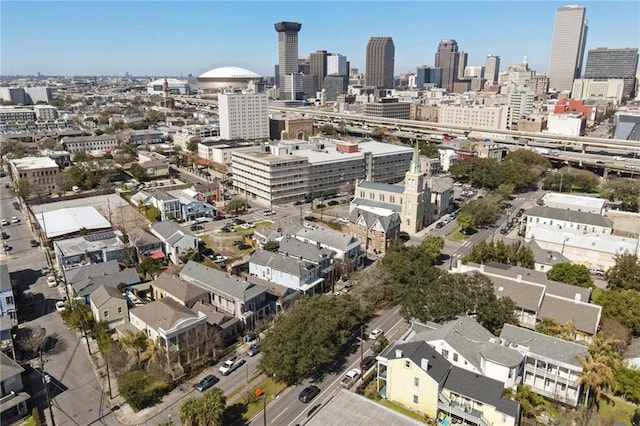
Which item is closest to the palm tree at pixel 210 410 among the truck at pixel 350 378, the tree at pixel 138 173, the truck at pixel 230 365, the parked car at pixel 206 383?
the parked car at pixel 206 383

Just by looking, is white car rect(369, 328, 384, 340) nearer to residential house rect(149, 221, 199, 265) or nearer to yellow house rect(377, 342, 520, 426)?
yellow house rect(377, 342, 520, 426)

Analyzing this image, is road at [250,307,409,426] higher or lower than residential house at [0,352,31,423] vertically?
lower

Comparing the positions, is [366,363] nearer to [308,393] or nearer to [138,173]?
[308,393]

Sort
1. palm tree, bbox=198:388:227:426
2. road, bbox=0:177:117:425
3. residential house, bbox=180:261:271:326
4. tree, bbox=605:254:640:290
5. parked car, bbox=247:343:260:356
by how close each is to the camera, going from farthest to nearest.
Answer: tree, bbox=605:254:640:290
residential house, bbox=180:261:271:326
parked car, bbox=247:343:260:356
road, bbox=0:177:117:425
palm tree, bbox=198:388:227:426

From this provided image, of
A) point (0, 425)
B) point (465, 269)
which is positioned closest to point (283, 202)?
point (465, 269)

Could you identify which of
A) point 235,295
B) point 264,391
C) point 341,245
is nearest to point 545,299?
point 341,245

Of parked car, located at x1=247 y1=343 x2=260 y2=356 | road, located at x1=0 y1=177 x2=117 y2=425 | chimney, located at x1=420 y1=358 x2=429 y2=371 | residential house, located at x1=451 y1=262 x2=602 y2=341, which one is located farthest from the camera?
residential house, located at x1=451 y1=262 x2=602 y2=341

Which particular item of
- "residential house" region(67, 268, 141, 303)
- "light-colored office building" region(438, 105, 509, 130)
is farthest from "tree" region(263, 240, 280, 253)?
"light-colored office building" region(438, 105, 509, 130)
